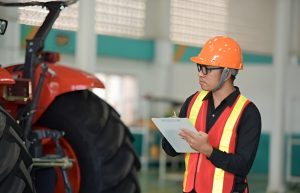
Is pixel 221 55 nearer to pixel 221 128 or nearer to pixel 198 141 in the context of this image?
pixel 221 128

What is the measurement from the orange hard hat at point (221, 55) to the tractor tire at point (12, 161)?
94 cm

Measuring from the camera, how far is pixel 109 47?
12.2m

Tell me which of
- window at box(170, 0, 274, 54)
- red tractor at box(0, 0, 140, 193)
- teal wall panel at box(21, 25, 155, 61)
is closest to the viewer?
red tractor at box(0, 0, 140, 193)

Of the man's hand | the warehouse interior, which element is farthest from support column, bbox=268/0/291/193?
the man's hand

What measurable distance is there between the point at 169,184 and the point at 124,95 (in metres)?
3.18

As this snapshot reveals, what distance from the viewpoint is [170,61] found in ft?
43.1

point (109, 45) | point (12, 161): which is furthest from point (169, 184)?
point (12, 161)

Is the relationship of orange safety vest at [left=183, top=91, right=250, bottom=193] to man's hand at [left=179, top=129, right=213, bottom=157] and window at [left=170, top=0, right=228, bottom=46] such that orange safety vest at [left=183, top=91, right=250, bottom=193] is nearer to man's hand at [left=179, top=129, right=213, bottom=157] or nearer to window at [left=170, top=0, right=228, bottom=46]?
man's hand at [left=179, top=129, right=213, bottom=157]

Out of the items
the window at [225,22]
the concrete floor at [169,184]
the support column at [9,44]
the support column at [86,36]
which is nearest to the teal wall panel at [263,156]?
the concrete floor at [169,184]

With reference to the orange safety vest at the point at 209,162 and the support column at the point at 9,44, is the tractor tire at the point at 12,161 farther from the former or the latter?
the support column at the point at 9,44

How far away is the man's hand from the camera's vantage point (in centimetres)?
301

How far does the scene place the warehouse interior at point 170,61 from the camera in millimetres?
11188

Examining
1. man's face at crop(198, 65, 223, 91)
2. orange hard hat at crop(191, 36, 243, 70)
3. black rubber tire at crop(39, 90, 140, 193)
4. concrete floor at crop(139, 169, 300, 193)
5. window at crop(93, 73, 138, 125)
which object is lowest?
concrete floor at crop(139, 169, 300, 193)

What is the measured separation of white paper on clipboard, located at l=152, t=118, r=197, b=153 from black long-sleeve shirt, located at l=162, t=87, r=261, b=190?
14 cm
